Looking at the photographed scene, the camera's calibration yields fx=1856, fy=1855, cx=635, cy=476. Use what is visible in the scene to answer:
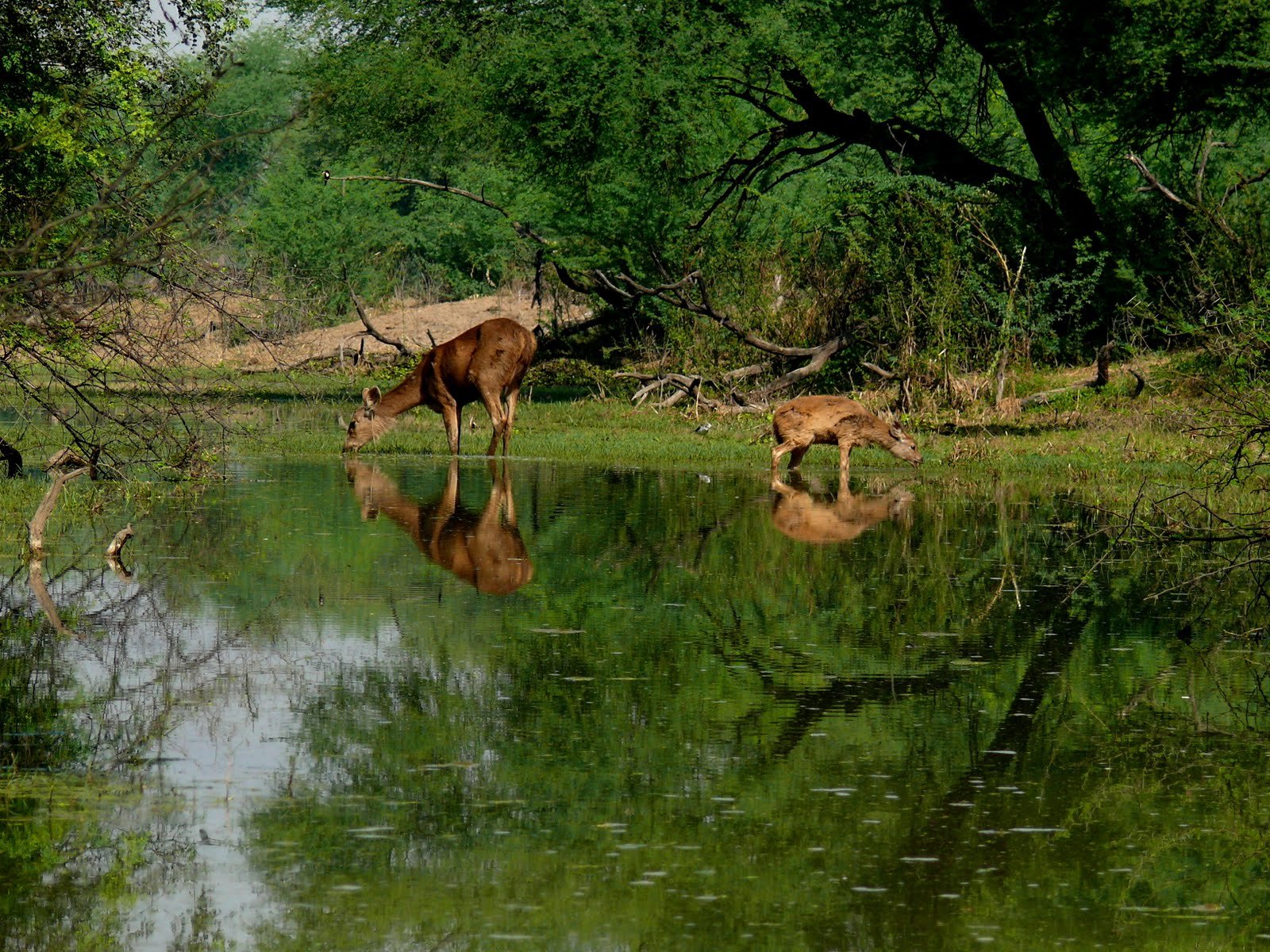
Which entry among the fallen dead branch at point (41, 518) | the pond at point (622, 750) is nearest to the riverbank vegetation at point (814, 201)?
the fallen dead branch at point (41, 518)

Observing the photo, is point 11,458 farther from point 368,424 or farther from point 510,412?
point 510,412

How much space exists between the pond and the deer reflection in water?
3.86ft

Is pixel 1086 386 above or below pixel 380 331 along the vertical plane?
below

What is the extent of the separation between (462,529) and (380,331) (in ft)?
101

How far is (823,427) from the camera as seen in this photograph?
22.2m

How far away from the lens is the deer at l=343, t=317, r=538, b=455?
25484 mm

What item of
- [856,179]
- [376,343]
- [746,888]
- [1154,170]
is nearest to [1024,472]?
[856,179]

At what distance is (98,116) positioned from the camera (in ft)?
65.7

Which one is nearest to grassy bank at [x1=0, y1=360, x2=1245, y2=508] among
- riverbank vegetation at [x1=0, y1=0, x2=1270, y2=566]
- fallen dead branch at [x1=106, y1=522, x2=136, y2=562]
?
riverbank vegetation at [x1=0, y1=0, x2=1270, y2=566]

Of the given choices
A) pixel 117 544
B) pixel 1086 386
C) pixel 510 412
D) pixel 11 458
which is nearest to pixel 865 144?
pixel 1086 386

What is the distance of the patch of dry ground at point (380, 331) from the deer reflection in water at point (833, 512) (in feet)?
76.4

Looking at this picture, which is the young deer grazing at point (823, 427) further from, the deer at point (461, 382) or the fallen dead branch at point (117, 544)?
the fallen dead branch at point (117, 544)

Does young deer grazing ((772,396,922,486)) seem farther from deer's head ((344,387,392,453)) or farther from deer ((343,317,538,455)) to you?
deer's head ((344,387,392,453))

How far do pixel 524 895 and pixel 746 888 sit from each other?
755 mm
